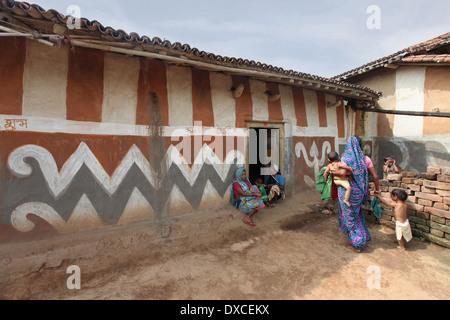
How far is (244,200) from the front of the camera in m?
4.89

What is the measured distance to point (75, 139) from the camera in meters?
3.47

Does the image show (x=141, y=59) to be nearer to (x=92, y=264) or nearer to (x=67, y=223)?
(x=67, y=223)

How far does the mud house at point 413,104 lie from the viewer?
24.0 feet

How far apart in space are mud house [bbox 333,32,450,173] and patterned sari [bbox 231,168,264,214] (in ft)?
19.2

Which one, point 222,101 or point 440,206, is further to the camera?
point 222,101

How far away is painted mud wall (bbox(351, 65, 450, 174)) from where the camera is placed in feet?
24.1

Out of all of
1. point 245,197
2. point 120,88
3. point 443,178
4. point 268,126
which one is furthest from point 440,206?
point 120,88

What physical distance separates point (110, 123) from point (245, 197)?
120 inches

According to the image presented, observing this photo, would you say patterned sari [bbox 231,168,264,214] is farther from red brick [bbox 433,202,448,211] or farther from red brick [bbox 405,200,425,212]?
red brick [bbox 433,202,448,211]

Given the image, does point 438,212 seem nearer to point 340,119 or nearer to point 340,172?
point 340,172

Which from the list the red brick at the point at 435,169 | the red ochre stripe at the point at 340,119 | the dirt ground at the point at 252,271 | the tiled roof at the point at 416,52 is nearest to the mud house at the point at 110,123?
the dirt ground at the point at 252,271

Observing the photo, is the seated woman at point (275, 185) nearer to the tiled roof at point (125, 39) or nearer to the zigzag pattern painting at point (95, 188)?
the zigzag pattern painting at point (95, 188)

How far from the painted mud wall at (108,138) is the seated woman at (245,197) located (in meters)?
0.23

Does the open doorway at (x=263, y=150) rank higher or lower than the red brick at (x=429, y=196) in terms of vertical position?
higher
